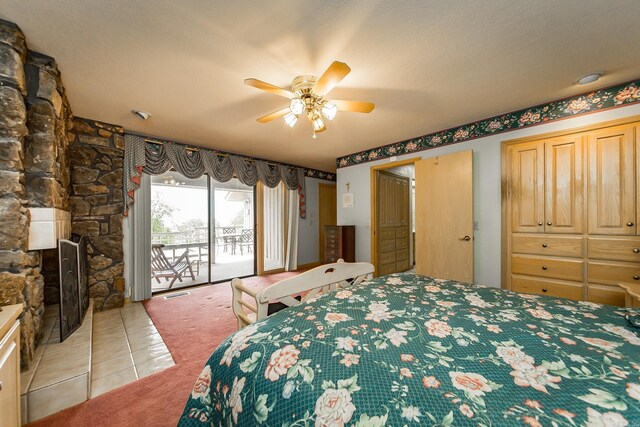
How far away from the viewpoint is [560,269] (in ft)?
8.17

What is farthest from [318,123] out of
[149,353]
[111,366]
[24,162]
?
[111,366]

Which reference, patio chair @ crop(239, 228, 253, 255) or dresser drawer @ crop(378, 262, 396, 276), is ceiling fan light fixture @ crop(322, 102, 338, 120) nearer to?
dresser drawer @ crop(378, 262, 396, 276)

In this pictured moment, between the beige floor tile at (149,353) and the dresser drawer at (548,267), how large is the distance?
12.3ft

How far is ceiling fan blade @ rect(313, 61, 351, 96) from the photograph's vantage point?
1.52m

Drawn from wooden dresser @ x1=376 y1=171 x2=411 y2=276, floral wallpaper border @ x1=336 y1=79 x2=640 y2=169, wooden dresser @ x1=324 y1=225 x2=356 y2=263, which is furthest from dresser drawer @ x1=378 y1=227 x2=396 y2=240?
floral wallpaper border @ x1=336 y1=79 x2=640 y2=169

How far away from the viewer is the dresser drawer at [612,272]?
2.16 metres

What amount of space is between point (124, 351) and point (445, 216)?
12.6 ft

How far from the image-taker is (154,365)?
2.00m

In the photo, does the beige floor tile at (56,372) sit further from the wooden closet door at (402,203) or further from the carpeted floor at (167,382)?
the wooden closet door at (402,203)

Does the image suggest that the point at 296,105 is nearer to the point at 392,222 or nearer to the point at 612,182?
the point at 612,182

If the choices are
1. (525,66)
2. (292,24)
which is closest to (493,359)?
(292,24)

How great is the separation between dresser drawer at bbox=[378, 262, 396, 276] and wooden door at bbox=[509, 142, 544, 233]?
2.10m

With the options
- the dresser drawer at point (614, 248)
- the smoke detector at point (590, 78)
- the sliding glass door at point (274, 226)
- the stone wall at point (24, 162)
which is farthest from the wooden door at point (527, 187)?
the stone wall at point (24, 162)

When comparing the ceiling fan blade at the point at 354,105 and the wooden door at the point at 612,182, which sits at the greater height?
the ceiling fan blade at the point at 354,105
